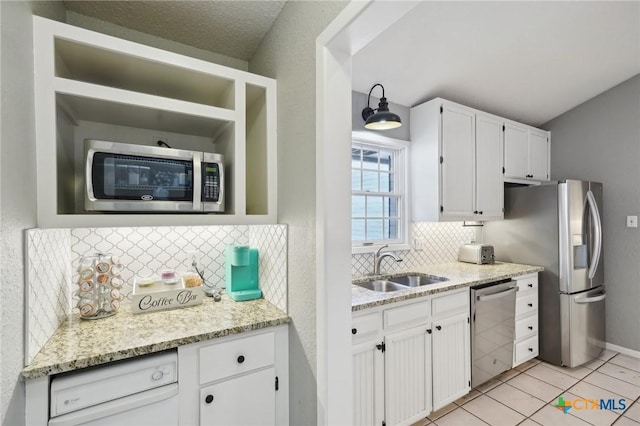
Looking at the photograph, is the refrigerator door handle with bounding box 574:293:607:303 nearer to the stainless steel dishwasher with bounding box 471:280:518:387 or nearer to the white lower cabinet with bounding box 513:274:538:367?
the white lower cabinet with bounding box 513:274:538:367

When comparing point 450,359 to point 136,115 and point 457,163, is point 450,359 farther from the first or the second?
point 136,115

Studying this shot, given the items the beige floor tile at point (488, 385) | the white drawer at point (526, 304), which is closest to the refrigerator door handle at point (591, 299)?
the white drawer at point (526, 304)

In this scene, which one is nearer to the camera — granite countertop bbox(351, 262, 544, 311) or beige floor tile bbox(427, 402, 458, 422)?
granite countertop bbox(351, 262, 544, 311)

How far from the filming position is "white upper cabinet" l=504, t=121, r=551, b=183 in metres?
3.15

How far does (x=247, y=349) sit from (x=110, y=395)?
1.72 feet

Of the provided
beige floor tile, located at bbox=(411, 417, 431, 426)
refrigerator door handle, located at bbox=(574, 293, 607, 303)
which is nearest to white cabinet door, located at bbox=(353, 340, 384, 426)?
beige floor tile, located at bbox=(411, 417, 431, 426)

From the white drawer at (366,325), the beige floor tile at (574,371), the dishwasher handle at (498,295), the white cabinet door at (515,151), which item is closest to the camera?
the white drawer at (366,325)

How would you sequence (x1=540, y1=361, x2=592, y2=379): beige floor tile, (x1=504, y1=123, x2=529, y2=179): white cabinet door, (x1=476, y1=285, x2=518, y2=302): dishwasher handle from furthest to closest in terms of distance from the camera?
(x1=504, y1=123, x2=529, y2=179): white cabinet door → (x1=540, y1=361, x2=592, y2=379): beige floor tile → (x1=476, y1=285, x2=518, y2=302): dishwasher handle

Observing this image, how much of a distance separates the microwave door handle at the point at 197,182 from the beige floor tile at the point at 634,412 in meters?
3.28

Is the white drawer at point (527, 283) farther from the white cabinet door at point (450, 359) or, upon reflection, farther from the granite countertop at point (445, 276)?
the white cabinet door at point (450, 359)

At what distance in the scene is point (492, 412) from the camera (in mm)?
2146

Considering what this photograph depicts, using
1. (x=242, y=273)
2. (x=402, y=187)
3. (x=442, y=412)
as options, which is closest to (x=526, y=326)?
(x=442, y=412)

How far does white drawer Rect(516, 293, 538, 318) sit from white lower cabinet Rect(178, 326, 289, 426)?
2.34 meters

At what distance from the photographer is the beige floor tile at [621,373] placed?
259cm
